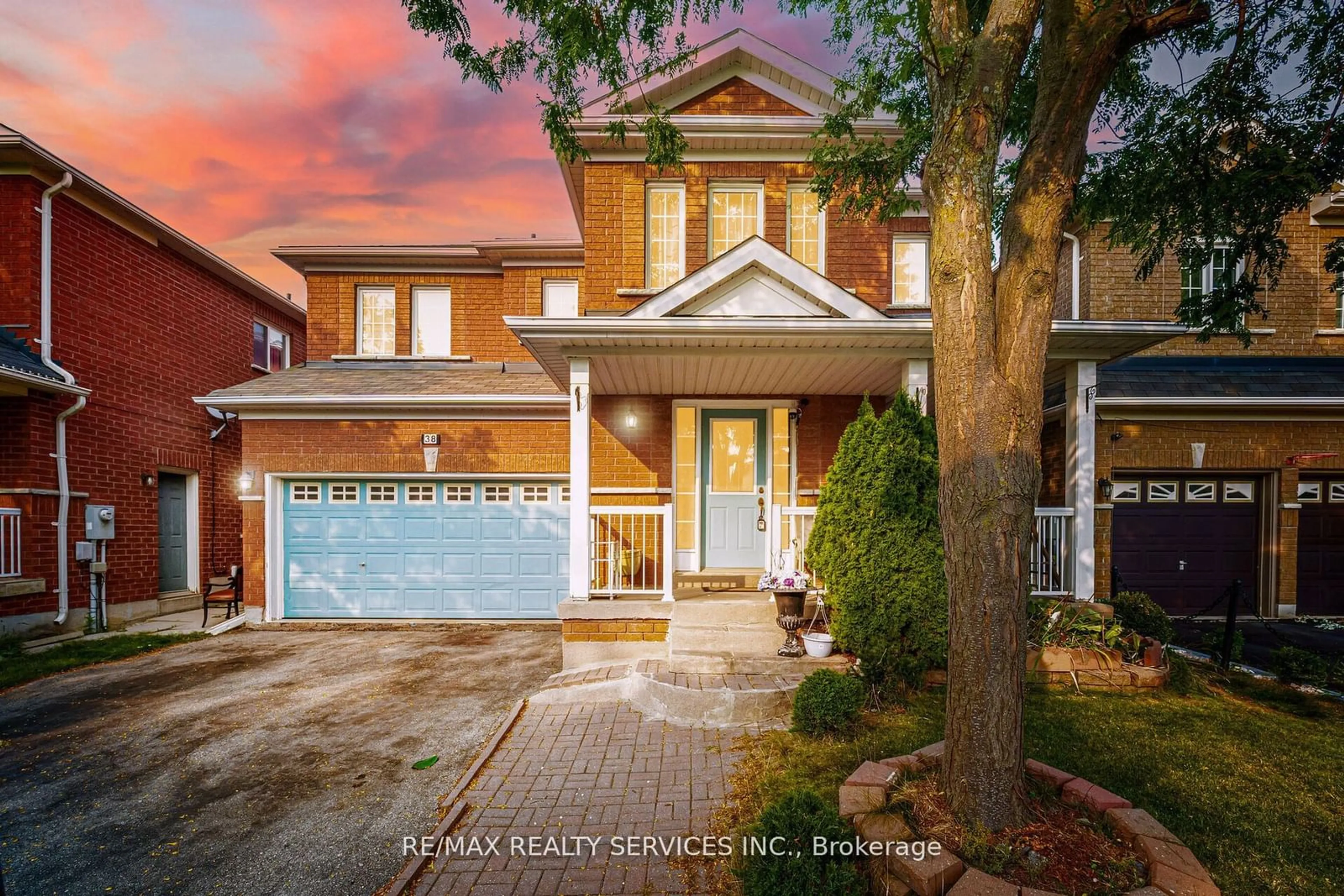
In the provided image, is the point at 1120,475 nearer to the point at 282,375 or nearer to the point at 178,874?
the point at 178,874

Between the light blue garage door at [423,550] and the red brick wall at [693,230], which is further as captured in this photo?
the light blue garage door at [423,550]

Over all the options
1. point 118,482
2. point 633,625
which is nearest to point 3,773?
point 633,625

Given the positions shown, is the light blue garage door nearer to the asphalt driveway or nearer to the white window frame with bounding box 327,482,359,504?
the white window frame with bounding box 327,482,359,504

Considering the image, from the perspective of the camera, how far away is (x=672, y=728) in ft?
15.1

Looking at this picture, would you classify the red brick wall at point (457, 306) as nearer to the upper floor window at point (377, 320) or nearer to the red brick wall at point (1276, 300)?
the upper floor window at point (377, 320)

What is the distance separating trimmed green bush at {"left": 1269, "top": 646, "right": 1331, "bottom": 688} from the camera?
16.9 feet

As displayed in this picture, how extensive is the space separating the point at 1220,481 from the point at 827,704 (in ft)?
29.6

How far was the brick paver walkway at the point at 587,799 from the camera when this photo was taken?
287cm

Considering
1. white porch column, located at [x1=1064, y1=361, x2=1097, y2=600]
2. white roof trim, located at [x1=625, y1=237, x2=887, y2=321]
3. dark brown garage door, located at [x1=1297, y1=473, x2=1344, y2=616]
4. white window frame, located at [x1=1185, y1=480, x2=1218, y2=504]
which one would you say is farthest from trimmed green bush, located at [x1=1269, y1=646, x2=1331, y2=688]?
white roof trim, located at [x1=625, y1=237, x2=887, y2=321]

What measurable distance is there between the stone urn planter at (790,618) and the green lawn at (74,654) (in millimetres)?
8244

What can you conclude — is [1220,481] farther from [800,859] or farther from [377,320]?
[377,320]

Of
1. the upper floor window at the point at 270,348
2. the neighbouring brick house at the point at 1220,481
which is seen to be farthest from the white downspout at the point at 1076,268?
the upper floor window at the point at 270,348

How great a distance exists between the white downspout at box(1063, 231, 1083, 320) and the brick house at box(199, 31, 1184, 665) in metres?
1.47

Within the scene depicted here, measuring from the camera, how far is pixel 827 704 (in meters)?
4.07
